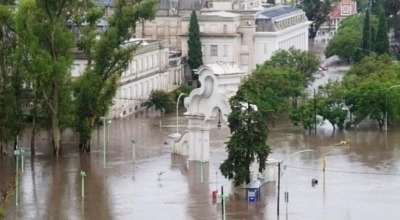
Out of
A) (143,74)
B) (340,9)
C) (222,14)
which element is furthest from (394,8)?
(143,74)

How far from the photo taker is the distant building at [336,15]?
4254 inches

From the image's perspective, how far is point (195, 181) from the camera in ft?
158

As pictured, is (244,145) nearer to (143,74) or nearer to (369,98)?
(369,98)

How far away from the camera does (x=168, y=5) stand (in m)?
81.6

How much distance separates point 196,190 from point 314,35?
59.7 metres

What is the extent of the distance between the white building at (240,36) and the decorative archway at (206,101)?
24748 millimetres

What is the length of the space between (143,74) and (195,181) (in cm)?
2259

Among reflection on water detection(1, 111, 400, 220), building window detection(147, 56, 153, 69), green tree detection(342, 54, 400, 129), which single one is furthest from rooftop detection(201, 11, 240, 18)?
reflection on water detection(1, 111, 400, 220)

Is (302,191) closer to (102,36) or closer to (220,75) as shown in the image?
(220,75)

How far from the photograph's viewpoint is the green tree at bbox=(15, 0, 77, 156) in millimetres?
52062

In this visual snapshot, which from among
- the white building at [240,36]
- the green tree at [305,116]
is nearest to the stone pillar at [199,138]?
the green tree at [305,116]

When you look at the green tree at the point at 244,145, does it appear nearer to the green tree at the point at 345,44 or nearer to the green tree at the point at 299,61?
the green tree at the point at 299,61

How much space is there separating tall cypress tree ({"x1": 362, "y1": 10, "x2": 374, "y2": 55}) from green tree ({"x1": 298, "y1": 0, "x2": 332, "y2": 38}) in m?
20.6

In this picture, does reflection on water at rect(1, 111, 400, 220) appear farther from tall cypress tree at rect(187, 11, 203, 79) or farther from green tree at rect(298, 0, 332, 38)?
green tree at rect(298, 0, 332, 38)
